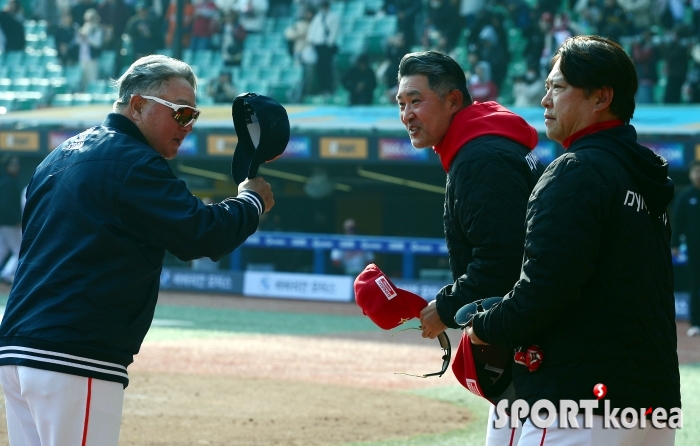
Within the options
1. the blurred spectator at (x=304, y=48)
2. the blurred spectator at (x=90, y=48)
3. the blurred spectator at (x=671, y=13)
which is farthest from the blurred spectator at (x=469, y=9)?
the blurred spectator at (x=90, y=48)

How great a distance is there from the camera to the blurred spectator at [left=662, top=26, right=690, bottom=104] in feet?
50.3

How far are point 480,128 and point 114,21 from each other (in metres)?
20.2

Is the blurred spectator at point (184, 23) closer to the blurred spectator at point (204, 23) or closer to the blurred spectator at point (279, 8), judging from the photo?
the blurred spectator at point (204, 23)

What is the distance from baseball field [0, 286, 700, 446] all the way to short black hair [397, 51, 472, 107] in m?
0.92

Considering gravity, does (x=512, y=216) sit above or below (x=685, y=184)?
above

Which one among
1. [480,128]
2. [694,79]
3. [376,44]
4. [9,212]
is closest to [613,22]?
[694,79]

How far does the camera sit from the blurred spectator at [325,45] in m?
19.0

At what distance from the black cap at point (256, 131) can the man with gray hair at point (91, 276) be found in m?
0.38

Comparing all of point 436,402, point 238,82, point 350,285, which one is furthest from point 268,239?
point 436,402

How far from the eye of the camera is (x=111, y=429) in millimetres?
3062

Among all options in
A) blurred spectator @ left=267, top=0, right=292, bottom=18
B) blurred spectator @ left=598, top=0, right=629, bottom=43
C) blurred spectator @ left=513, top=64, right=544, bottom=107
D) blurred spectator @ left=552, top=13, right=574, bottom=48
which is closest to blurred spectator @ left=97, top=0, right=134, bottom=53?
blurred spectator @ left=267, top=0, right=292, bottom=18

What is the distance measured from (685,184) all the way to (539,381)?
1295cm

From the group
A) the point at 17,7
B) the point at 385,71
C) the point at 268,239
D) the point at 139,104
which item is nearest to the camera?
the point at 139,104

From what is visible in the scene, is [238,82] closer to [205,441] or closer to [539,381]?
[205,441]
